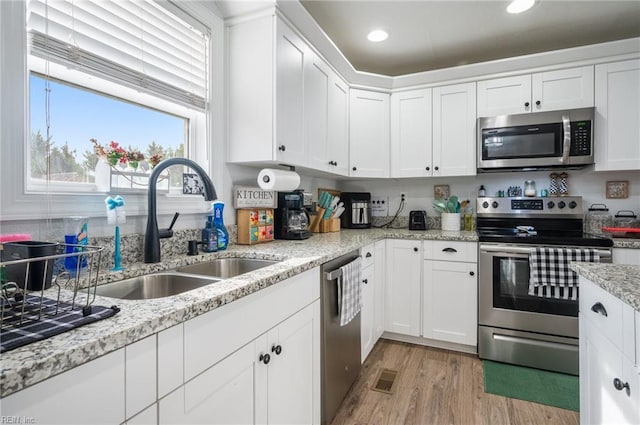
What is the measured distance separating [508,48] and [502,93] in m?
0.44

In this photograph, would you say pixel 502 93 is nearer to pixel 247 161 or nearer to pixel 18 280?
pixel 247 161

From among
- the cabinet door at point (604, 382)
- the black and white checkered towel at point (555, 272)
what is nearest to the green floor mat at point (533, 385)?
the black and white checkered towel at point (555, 272)

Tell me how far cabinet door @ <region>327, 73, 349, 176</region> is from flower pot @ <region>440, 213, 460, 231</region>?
981 mm

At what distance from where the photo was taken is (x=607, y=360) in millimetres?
1080

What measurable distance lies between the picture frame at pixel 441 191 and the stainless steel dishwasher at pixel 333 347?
1.59 metres

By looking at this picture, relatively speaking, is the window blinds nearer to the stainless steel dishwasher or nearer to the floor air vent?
the stainless steel dishwasher

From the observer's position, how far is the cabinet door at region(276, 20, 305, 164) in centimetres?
184

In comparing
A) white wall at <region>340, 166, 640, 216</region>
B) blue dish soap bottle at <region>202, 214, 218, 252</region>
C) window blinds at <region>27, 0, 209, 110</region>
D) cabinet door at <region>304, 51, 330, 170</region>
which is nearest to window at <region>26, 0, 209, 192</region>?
window blinds at <region>27, 0, 209, 110</region>

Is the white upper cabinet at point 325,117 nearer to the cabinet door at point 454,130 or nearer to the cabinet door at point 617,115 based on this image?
the cabinet door at point 454,130

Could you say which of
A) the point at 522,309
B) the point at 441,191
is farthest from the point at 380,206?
the point at 522,309

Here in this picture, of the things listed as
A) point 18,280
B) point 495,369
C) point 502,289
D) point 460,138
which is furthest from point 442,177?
point 18,280

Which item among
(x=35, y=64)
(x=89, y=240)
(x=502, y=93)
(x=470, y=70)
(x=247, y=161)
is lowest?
(x=89, y=240)

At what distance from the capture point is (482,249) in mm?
2412

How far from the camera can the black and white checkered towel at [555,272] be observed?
84.7 inches
